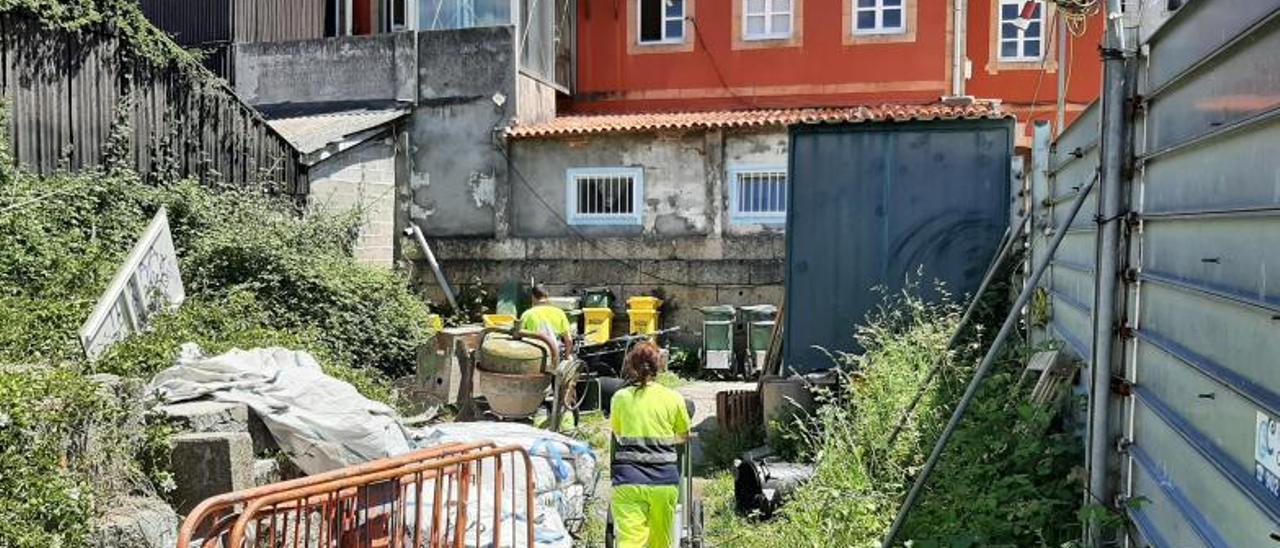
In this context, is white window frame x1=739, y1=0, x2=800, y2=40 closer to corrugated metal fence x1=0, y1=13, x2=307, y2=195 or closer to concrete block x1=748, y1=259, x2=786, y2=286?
concrete block x1=748, y1=259, x2=786, y2=286

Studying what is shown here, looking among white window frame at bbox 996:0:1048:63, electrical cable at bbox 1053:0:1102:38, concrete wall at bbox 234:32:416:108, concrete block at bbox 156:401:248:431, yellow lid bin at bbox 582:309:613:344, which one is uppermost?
white window frame at bbox 996:0:1048:63

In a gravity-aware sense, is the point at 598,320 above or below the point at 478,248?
below

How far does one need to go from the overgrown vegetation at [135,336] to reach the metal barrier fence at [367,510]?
2.50ft

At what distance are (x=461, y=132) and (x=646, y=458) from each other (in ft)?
41.9

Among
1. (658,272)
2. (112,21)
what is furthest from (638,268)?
(112,21)

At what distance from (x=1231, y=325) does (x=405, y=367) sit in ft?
35.1

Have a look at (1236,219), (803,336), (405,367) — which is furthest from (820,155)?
(1236,219)

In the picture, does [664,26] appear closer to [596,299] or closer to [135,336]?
[596,299]

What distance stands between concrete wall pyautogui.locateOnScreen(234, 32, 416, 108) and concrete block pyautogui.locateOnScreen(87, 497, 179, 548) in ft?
43.9

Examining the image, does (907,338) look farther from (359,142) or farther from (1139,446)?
(359,142)

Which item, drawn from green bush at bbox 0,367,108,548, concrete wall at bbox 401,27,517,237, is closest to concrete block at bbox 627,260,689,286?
concrete wall at bbox 401,27,517,237

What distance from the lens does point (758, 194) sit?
16.4m

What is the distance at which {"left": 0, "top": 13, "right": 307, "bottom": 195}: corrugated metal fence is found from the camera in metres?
10.5

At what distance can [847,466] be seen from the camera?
6.69 metres
